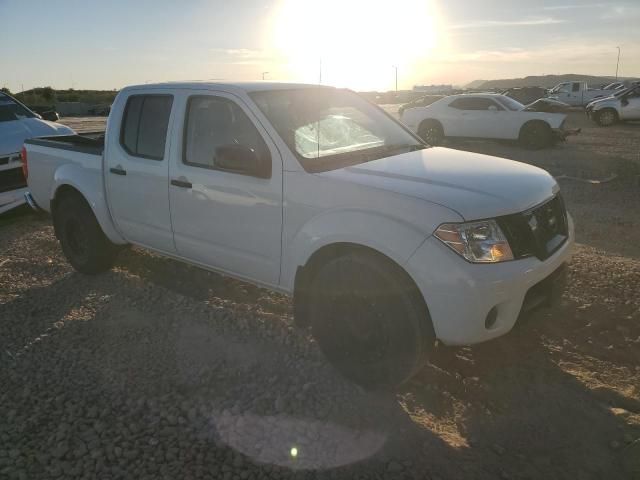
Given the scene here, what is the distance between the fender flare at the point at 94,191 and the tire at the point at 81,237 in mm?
154

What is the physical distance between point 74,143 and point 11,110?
3389 mm

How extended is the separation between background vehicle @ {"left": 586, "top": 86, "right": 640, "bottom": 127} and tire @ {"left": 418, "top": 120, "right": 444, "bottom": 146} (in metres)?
10.0

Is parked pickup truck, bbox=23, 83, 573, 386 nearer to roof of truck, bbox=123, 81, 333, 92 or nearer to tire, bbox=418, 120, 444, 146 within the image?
roof of truck, bbox=123, 81, 333, 92

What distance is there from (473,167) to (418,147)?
0.75m

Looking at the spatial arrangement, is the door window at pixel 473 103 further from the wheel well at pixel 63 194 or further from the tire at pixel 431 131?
the wheel well at pixel 63 194

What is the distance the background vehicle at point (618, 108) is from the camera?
2209cm

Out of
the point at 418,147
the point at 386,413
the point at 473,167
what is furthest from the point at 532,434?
the point at 418,147

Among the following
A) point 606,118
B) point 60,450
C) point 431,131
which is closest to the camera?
point 60,450

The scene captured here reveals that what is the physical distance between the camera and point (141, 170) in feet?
14.7

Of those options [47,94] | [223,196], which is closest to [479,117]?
[223,196]

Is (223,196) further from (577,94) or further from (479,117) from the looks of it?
(577,94)

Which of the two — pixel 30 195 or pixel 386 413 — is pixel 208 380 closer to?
pixel 386 413

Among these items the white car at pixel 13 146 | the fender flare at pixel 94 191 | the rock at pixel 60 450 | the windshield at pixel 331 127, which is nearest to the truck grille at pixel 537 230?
the windshield at pixel 331 127

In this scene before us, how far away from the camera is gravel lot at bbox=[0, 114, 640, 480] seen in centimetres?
275
